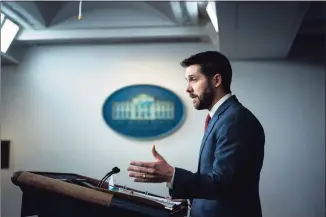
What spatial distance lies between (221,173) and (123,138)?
1860 millimetres

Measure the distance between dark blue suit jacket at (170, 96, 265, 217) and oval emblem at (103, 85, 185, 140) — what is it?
1.57 metres

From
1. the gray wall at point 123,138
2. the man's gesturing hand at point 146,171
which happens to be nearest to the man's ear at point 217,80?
the man's gesturing hand at point 146,171

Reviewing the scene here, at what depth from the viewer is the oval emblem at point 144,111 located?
2.64 m

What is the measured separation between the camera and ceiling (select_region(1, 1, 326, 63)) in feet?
7.24

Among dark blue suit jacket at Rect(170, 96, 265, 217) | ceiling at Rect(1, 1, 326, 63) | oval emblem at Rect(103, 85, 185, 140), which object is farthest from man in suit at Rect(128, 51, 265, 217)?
oval emblem at Rect(103, 85, 185, 140)

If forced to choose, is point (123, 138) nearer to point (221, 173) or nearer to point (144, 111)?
point (144, 111)

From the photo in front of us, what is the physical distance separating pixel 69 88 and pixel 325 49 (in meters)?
1.79

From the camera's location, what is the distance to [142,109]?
8.83ft

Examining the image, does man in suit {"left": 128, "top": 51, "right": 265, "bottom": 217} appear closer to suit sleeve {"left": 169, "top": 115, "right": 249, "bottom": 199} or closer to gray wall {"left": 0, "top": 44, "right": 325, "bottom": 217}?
suit sleeve {"left": 169, "top": 115, "right": 249, "bottom": 199}

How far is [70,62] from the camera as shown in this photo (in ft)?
9.16

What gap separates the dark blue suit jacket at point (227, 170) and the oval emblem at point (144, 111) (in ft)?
5.15

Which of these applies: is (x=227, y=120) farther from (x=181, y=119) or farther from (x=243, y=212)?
(x=181, y=119)

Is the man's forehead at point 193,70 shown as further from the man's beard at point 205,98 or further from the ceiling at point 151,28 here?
the ceiling at point 151,28

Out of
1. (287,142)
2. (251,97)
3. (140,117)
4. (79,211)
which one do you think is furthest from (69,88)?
(79,211)
